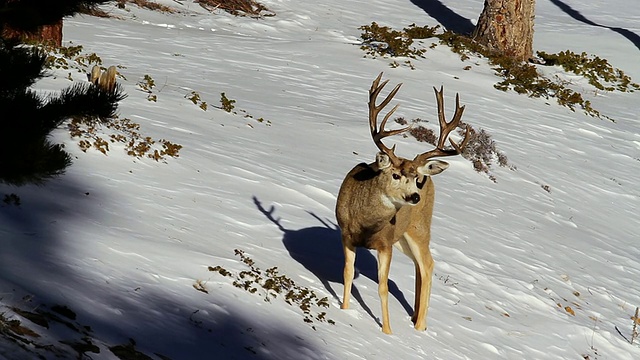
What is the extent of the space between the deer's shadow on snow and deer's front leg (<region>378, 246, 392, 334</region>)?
0.23m

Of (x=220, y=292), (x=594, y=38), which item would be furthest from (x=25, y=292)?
(x=594, y=38)

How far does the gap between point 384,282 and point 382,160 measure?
1075 millimetres

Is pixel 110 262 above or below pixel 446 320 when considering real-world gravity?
above

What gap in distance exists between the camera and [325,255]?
9961 mm

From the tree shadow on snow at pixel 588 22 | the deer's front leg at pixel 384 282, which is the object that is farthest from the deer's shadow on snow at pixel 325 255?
the tree shadow on snow at pixel 588 22

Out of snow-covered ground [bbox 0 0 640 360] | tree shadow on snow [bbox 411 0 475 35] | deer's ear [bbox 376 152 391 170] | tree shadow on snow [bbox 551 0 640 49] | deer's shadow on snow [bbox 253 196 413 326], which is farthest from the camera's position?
tree shadow on snow [bbox 551 0 640 49]

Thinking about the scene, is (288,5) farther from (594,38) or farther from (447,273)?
(447,273)

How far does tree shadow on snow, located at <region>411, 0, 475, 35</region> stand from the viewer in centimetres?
2880

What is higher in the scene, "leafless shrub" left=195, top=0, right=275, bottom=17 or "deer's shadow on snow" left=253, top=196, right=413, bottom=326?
"leafless shrub" left=195, top=0, right=275, bottom=17

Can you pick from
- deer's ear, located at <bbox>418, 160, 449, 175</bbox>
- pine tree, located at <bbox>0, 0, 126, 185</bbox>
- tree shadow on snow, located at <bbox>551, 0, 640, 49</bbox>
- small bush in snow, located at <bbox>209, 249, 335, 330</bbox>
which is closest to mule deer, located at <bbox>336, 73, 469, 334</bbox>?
deer's ear, located at <bbox>418, 160, 449, 175</bbox>

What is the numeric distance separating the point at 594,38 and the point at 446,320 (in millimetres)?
21595

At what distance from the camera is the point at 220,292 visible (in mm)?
7332

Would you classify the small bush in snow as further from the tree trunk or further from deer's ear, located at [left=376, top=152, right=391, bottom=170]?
the tree trunk

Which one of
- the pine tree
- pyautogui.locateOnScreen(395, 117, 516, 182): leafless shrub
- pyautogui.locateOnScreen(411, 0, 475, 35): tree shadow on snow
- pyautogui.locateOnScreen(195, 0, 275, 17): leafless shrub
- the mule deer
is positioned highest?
the pine tree
